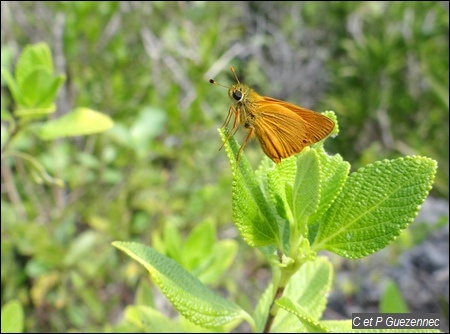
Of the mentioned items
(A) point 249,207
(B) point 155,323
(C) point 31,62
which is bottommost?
(B) point 155,323

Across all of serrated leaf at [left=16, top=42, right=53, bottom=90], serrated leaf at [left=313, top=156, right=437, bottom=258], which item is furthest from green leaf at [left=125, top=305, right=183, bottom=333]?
serrated leaf at [left=16, top=42, right=53, bottom=90]

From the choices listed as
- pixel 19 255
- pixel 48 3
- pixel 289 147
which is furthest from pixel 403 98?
pixel 289 147

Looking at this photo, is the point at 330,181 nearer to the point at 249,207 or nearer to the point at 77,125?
the point at 249,207

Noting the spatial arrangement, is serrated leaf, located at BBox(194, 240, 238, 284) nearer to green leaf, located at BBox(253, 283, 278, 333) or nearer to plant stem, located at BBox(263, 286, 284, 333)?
green leaf, located at BBox(253, 283, 278, 333)

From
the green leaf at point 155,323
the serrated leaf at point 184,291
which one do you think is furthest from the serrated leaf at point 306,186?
the green leaf at point 155,323

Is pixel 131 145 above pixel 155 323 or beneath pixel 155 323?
above

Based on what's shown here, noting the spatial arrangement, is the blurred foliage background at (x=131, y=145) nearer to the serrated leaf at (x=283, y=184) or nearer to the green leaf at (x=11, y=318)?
the green leaf at (x=11, y=318)

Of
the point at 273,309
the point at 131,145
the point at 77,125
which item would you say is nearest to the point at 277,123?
the point at 273,309
